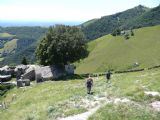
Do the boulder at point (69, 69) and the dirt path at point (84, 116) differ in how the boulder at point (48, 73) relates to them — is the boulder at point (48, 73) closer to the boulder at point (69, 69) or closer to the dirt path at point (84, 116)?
the boulder at point (69, 69)

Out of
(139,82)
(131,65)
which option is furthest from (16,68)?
(131,65)

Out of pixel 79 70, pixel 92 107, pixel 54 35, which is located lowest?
pixel 79 70

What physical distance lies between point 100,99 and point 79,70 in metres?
153

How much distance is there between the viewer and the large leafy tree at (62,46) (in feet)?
293

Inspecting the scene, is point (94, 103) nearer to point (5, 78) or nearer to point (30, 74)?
point (30, 74)

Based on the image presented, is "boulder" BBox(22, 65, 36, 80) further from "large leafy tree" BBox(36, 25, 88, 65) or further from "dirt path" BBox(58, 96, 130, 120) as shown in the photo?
"dirt path" BBox(58, 96, 130, 120)

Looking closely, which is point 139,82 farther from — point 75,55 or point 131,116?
point 75,55

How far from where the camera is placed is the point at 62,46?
3521 inches

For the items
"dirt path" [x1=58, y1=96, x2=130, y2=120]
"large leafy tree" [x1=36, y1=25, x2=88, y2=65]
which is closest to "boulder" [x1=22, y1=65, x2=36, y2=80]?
"large leafy tree" [x1=36, y1=25, x2=88, y2=65]

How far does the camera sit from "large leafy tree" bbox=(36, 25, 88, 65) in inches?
3519

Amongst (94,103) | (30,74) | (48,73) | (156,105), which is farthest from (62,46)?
(156,105)

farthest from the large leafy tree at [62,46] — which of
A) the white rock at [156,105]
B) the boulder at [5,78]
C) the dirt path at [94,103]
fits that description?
the white rock at [156,105]

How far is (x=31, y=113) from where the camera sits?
149 feet

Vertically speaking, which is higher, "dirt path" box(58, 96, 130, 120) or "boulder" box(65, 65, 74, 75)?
"dirt path" box(58, 96, 130, 120)
